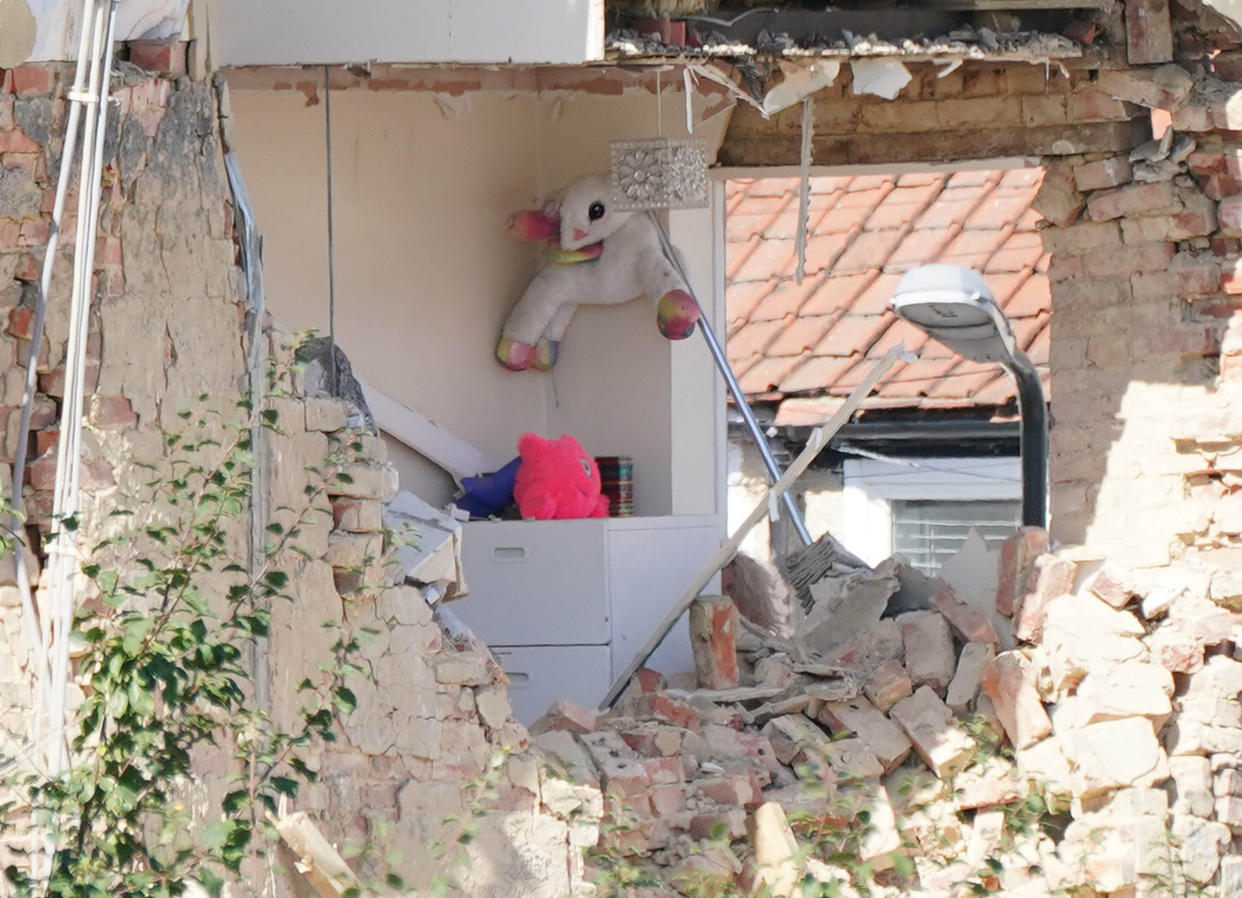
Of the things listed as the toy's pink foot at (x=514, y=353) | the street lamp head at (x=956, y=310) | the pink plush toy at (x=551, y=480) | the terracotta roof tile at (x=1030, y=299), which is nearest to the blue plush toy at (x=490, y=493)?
the pink plush toy at (x=551, y=480)

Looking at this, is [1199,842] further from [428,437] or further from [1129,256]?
[428,437]

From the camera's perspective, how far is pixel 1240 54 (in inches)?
222

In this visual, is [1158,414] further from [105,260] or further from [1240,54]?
[105,260]

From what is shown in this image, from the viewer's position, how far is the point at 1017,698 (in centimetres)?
568

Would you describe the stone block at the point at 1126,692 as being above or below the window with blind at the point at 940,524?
below

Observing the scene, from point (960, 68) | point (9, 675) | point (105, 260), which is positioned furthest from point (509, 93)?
point (9, 675)

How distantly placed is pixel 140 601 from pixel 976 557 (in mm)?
3316

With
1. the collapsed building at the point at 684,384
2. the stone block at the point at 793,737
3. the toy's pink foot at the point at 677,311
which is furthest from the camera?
the toy's pink foot at the point at 677,311

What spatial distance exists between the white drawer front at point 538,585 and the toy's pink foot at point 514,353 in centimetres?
70

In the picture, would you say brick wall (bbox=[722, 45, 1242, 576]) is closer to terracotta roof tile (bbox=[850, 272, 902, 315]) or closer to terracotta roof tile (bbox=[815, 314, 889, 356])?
terracotta roof tile (bbox=[815, 314, 889, 356])

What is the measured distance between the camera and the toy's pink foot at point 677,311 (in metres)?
→ 6.35

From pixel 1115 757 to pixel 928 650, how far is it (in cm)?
63

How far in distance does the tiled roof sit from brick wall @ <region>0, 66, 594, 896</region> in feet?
16.3

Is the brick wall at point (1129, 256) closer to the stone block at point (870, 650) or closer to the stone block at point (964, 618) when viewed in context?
the stone block at point (964, 618)
